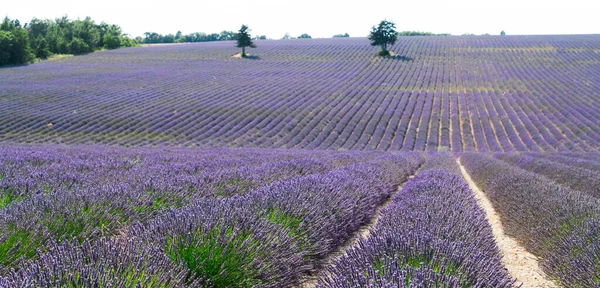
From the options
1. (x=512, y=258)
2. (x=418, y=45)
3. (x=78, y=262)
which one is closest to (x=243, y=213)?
(x=78, y=262)

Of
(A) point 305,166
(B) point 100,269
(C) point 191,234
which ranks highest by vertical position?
(B) point 100,269

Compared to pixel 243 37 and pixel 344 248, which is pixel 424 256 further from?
pixel 243 37

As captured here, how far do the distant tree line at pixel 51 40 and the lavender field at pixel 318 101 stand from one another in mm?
5440

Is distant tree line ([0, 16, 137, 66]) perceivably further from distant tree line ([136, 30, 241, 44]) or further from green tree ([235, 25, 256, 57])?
green tree ([235, 25, 256, 57])

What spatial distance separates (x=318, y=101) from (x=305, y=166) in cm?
2566

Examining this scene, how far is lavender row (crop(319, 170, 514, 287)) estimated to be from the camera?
2.67 m

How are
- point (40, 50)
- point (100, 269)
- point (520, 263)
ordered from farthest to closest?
point (40, 50) < point (520, 263) < point (100, 269)

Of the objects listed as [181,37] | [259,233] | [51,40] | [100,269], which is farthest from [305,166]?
[181,37]

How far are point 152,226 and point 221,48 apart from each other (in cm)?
6603

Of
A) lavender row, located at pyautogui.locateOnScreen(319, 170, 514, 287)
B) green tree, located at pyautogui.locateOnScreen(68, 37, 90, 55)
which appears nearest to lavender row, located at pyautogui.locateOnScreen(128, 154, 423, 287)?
lavender row, located at pyautogui.locateOnScreen(319, 170, 514, 287)

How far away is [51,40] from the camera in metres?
67.5

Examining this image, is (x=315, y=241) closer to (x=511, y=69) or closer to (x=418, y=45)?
(x=511, y=69)

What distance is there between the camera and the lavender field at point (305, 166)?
3236 mm

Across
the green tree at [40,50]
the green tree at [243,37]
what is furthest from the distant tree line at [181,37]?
the green tree at [243,37]
